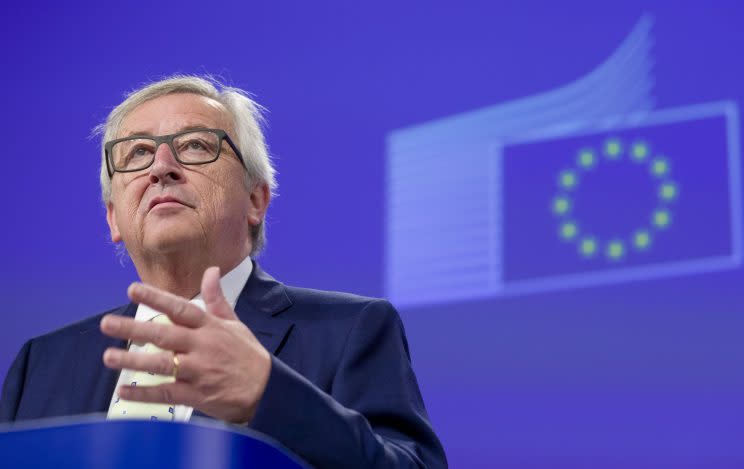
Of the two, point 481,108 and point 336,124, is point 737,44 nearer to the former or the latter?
point 481,108

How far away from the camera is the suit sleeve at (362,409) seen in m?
1.15

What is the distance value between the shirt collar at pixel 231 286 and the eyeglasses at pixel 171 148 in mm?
206

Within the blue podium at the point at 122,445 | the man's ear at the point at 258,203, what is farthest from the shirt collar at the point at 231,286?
the blue podium at the point at 122,445

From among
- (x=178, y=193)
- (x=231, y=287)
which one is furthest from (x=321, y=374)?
(x=178, y=193)

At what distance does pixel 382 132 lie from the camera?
2779mm

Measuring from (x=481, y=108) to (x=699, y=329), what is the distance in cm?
79

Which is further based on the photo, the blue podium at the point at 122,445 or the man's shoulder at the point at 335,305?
the man's shoulder at the point at 335,305

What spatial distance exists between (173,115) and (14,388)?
576 mm

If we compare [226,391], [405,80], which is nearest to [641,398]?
[405,80]

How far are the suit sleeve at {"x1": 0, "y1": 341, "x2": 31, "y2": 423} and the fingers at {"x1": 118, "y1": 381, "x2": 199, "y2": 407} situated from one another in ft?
2.84

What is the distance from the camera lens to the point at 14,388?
1.85 m

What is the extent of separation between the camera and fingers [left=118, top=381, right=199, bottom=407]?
1.02 m

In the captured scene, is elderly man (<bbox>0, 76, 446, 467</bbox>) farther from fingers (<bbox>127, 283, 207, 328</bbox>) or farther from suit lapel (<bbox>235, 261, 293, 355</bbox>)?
fingers (<bbox>127, 283, 207, 328</bbox>)

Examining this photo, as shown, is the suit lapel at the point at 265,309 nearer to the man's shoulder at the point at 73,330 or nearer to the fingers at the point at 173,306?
the man's shoulder at the point at 73,330
